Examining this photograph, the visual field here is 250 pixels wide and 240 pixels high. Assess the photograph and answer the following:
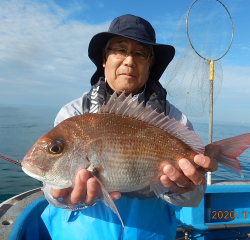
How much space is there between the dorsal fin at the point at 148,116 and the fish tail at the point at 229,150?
0.39 ft

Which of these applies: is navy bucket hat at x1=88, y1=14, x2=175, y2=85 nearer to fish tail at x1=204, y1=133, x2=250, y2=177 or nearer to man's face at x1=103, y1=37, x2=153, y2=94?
man's face at x1=103, y1=37, x2=153, y2=94

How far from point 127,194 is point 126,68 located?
61.2 inches

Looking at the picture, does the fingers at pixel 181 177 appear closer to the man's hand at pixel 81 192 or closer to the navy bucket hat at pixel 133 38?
the man's hand at pixel 81 192

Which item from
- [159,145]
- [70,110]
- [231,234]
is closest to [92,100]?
[70,110]

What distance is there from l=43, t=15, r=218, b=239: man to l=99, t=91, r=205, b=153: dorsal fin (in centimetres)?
23

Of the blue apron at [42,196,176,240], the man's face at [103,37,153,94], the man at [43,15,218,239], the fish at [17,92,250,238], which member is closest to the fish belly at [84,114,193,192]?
the fish at [17,92,250,238]

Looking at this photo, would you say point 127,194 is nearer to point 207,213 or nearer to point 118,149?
point 118,149

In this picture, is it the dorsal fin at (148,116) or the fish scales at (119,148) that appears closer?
the fish scales at (119,148)

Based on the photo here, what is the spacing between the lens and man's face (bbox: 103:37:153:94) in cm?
257

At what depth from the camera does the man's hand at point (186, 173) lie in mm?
1918

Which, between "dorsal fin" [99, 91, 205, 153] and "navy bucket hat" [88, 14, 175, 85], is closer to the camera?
"dorsal fin" [99, 91, 205, 153]

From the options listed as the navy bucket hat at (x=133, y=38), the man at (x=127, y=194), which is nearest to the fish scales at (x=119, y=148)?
the man at (x=127, y=194)

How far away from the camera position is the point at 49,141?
5.71ft

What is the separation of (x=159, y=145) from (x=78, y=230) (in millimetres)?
1342
